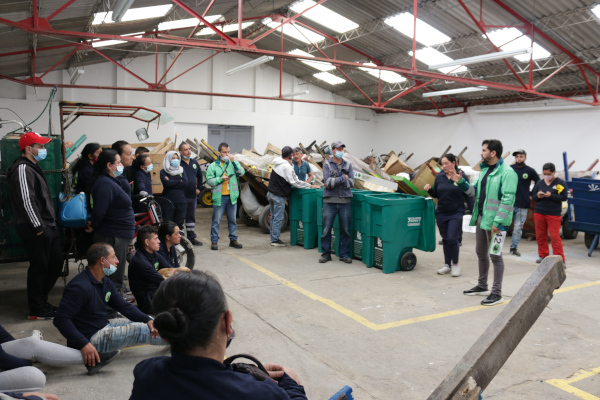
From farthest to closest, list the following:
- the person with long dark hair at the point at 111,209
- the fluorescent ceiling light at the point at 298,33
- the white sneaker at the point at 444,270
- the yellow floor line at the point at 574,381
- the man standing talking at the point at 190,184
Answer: the fluorescent ceiling light at the point at 298,33 < the man standing talking at the point at 190,184 < the white sneaker at the point at 444,270 < the person with long dark hair at the point at 111,209 < the yellow floor line at the point at 574,381

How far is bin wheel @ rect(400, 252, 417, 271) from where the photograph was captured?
22.8 ft

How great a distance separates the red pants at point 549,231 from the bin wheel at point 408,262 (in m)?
2.21

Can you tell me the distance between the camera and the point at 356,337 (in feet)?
14.5

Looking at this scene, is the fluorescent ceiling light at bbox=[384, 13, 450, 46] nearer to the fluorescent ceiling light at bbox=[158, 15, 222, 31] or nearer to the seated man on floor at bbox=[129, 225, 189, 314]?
the fluorescent ceiling light at bbox=[158, 15, 222, 31]

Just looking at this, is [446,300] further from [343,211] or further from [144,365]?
[144,365]

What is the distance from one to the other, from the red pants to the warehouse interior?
0.40 metres

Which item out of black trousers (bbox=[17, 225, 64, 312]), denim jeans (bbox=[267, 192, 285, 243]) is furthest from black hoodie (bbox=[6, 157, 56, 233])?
denim jeans (bbox=[267, 192, 285, 243])

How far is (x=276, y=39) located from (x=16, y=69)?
8876 mm

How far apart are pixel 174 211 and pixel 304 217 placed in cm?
225

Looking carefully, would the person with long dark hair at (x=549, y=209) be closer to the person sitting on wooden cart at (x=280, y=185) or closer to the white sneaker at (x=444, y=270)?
the white sneaker at (x=444, y=270)

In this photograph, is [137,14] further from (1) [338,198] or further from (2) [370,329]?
(2) [370,329]

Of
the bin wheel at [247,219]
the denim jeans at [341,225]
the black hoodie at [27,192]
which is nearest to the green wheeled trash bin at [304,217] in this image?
the denim jeans at [341,225]

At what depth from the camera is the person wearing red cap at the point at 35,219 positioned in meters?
4.40

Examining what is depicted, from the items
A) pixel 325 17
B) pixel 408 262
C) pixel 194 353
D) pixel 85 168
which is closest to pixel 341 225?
pixel 408 262
